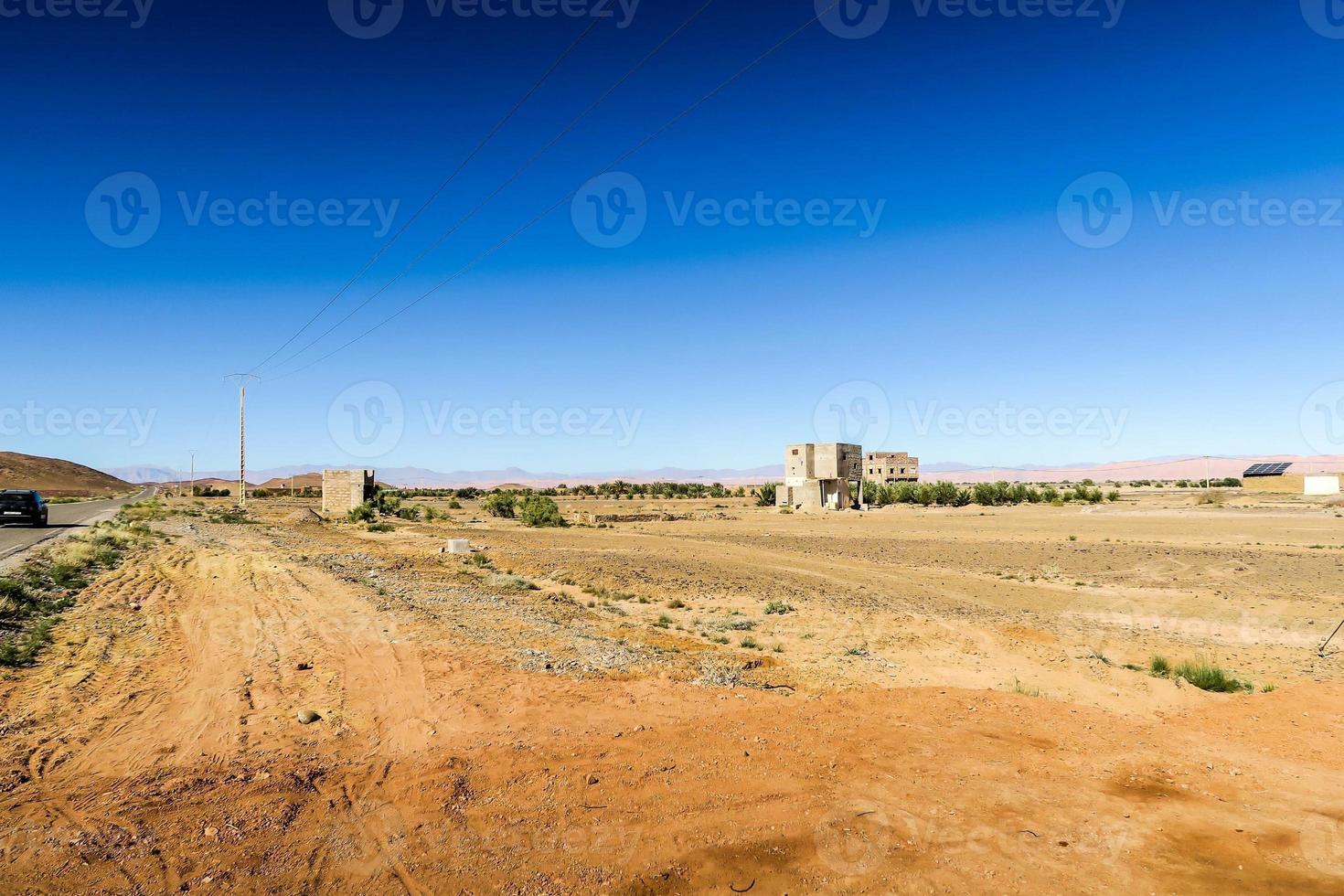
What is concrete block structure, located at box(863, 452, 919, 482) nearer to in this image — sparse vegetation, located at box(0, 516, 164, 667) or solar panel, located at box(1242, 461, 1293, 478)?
solar panel, located at box(1242, 461, 1293, 478)

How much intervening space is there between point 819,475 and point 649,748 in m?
62.2

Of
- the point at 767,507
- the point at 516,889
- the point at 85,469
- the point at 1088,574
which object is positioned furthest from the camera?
the point at 85,469

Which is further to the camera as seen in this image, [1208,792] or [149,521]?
[149,521]

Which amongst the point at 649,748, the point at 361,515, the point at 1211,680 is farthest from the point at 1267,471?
the point at 649,748

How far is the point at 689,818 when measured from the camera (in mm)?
5754

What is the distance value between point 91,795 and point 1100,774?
350 inches

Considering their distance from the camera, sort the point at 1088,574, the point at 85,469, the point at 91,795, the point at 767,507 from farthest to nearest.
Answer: the point at 85,469
the point at 767,507
the point at 1088,574
the point at 91,795

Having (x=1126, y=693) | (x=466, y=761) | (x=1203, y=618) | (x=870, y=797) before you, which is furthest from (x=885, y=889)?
(x=1203, y=618)

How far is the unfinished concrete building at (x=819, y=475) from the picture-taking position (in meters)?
65.6

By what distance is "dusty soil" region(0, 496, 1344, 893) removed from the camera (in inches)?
200

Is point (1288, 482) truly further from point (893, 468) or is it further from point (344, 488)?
point (344, 488)

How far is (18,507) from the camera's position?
2991 cm

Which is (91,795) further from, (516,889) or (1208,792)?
(1208,792)

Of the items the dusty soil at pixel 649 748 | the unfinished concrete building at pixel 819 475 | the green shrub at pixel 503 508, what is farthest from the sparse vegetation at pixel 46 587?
the unfinished concrete building at pixel 819 475
